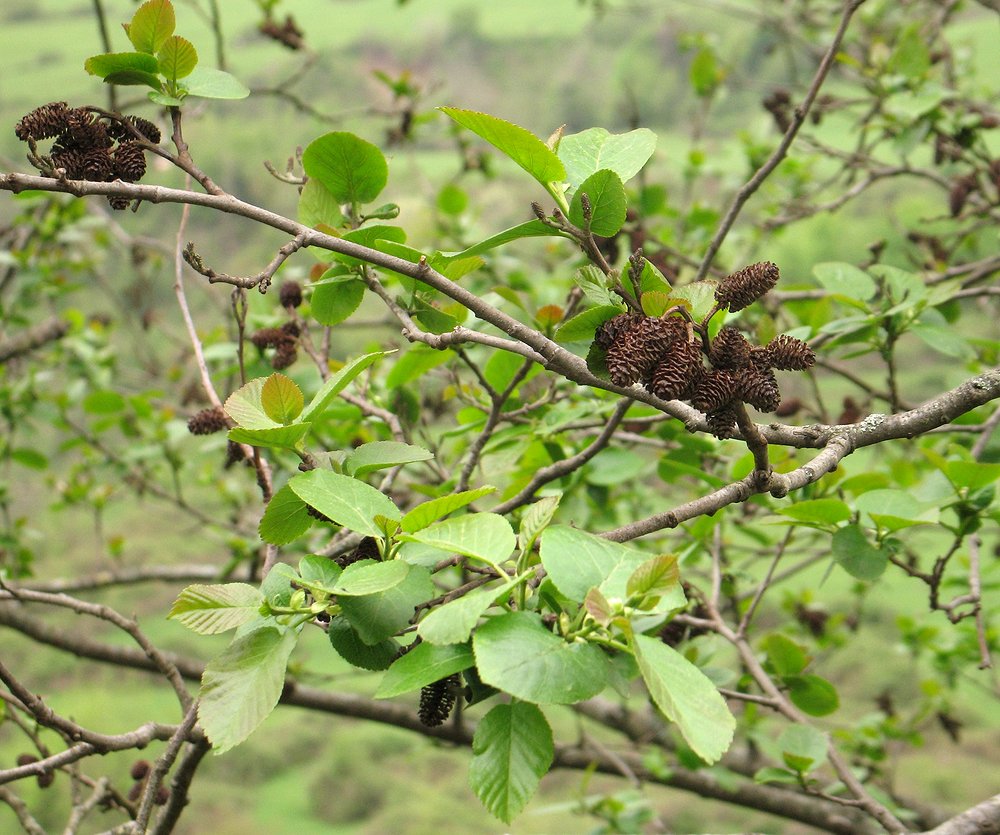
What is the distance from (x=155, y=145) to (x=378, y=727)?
193 cm

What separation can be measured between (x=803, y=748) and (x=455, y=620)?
0.49 meters

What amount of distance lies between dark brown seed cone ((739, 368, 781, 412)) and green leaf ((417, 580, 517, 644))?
5.3 inches

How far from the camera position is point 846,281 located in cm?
75

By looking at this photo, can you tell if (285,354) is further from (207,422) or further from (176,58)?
(176,58)

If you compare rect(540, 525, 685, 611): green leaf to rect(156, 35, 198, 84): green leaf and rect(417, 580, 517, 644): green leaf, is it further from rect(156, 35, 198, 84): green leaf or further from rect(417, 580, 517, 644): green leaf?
rect(156, 35, 198, 84): green leaf

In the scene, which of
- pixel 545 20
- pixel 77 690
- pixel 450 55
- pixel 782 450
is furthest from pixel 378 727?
pixel 545 20

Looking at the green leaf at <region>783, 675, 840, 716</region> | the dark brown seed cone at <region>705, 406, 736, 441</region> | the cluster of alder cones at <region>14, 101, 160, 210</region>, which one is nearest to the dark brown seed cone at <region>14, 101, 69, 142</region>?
Answer: the cluster of alder cones at <region>14, 101, 160, 210</region>

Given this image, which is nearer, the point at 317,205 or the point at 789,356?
the point at 789,356

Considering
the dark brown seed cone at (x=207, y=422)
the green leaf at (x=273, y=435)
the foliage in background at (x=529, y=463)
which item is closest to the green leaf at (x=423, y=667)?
the foliage in background at (x=529, y=463)

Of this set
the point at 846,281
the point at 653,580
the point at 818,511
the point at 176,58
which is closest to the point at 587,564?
the point at 653,580

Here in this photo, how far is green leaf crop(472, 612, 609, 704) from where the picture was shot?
35 centimetres

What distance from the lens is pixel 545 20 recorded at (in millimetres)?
3643

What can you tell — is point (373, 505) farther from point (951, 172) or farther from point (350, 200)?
point (951, 172)

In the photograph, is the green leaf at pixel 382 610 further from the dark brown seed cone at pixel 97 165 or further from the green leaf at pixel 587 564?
the dark brown seed cone at pixel 97 165
